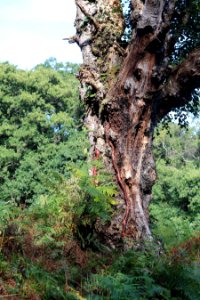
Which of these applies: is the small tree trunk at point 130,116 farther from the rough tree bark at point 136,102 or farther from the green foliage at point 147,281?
the green foliage at point 147,281

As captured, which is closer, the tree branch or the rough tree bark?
the rough tree bark

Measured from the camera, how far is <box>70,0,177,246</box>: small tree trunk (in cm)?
791

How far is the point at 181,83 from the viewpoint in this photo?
28.5 feet

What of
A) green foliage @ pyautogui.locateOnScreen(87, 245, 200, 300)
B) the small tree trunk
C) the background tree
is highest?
the background tree

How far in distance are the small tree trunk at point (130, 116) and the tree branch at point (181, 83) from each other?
0.26m

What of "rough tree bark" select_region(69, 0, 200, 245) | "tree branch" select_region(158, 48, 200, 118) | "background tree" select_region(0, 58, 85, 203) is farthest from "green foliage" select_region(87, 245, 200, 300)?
"background tree" select_region(0, 58, 85, 203)

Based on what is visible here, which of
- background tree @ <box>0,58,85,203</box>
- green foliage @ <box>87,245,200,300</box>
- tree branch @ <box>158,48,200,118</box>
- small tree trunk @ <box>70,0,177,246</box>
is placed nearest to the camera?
green foliage @ <box>87,245,200,300</box>

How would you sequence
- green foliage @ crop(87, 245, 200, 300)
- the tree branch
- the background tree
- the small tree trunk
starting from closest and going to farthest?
green foliage @ crop(87, 245, 200, 300), the small tree trunk, the tree branch, the background tree

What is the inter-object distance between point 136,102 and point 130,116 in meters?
0.27

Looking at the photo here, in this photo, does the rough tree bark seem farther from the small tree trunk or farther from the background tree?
the background tree

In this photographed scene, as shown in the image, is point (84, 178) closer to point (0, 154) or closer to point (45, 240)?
point (45, 240)

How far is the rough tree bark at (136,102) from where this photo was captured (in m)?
7.95

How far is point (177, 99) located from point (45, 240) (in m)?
3.99

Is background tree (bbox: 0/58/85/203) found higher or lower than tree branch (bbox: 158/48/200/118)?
higher
